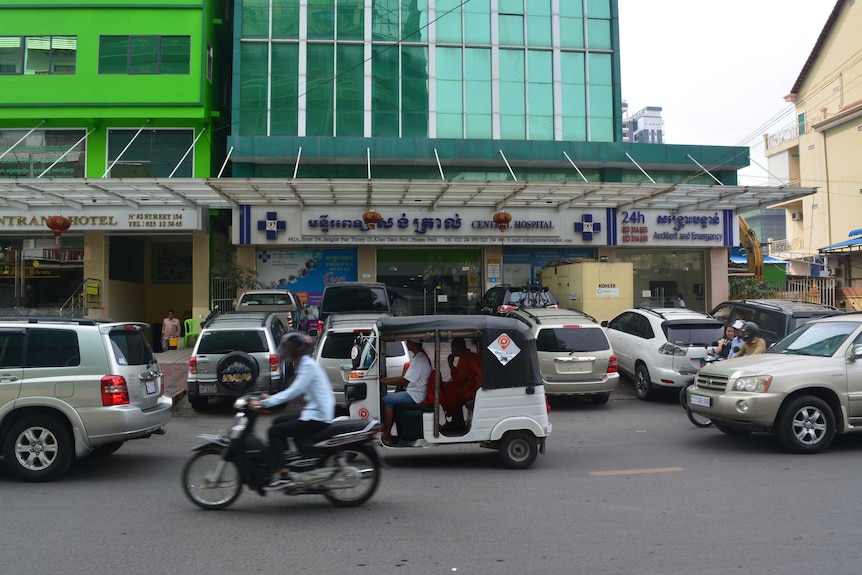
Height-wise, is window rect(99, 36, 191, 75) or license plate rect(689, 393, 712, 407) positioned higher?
window rect(99, 36, 191, 75)

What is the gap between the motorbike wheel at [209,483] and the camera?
625cm

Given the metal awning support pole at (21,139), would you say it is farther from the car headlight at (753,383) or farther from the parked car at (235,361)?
the car headlight at (753,383)

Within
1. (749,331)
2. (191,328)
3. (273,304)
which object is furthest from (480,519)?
(191,328)

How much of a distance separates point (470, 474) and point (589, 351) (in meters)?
5.17

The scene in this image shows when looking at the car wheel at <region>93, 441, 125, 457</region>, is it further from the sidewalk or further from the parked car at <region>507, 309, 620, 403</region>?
the parked car at <region>507, 309, 620, 403</region>

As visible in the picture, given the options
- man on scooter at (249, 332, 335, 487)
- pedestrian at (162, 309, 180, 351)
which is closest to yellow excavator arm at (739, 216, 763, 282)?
pedestrian at (162, 309, 180, 351)

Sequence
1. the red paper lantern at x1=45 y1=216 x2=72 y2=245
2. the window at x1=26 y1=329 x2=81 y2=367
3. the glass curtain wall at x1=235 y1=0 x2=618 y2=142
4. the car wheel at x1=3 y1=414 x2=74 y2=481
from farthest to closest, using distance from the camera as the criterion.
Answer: the glass curtain wall at x1=235 y1=0 x2=618 y2=142
the red paper lantern at x1=45 y1=216 x2=72 y2=245
the window at x1=26 y1=329 x2=81 y2=367
the car wheel at x1=3 y1=414 x2=74 y2=481

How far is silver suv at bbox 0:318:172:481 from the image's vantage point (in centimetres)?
730

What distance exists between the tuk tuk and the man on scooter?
171cm

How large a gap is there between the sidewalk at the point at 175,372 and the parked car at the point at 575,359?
280 inches

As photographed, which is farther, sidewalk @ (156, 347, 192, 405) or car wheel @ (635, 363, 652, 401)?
sidewalk @ (156, 347, 192, 405)

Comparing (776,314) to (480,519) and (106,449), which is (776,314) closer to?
(480,519)

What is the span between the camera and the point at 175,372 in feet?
52.0

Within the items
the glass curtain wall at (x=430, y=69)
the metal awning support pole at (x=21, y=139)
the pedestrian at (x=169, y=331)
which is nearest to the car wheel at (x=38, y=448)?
the pedestrian at (x=169, y=331)
